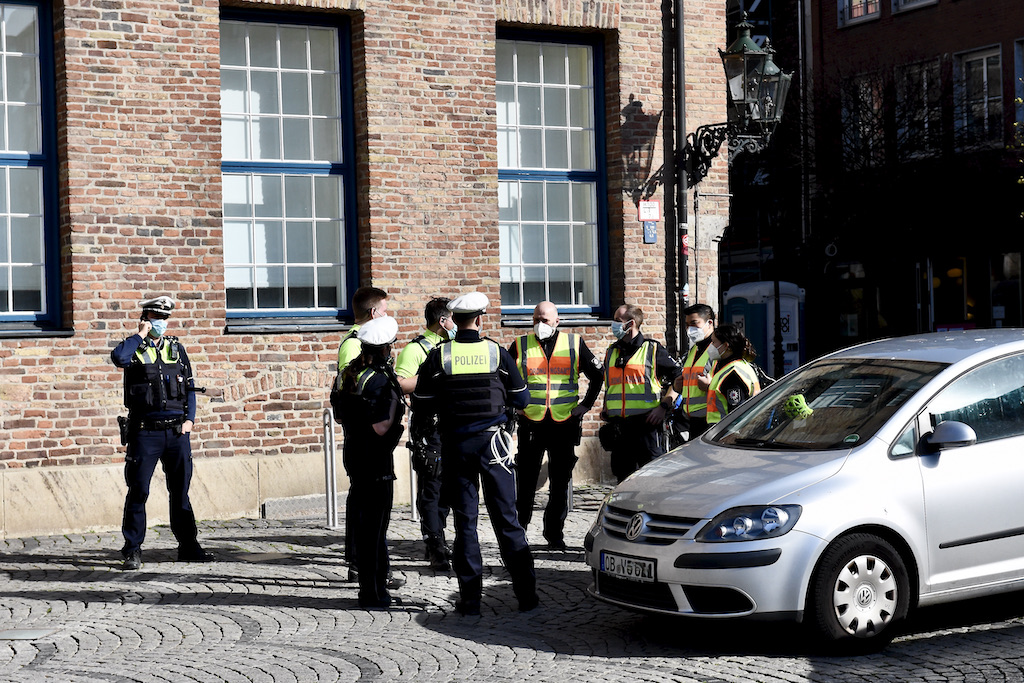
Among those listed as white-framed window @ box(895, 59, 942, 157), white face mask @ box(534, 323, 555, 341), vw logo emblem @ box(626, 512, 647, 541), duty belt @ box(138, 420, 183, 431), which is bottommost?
vw logo emblem @ box(626, 512, 647, 541)

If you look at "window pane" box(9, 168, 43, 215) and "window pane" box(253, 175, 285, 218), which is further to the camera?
"window pane" box(253, 175, 285, 218)

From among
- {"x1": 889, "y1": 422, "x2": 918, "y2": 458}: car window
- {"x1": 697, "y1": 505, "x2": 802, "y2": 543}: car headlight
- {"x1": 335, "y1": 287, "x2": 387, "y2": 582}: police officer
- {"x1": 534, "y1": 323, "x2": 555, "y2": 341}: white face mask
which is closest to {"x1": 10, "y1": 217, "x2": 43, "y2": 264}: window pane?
{"x1": 335, "y1": 287, "x2": 387, "y2": 582}: police officer

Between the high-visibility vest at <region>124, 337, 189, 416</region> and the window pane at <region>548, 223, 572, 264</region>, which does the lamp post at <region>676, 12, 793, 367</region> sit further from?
the high-visibility vest at <region>124, 337, 189, 416</region>

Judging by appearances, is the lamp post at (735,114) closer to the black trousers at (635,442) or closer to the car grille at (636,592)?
the black trousers at (635,442)

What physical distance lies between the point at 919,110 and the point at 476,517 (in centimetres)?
2484

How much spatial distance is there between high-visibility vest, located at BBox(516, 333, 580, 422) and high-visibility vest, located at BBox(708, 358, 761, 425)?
0.98 metres

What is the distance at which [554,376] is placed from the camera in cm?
962

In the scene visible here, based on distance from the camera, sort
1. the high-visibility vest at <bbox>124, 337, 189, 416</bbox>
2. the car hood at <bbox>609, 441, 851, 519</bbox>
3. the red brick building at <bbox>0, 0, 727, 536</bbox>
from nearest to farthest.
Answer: the car hood at <bbox>609, 441, 851, 519</bbox> → the high-visibility vest at <bbox>124, 337, 189, 416</bbox> → the red brick building at <bbox>0, 0, 727, 536</bbox>

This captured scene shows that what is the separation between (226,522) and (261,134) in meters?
3.57

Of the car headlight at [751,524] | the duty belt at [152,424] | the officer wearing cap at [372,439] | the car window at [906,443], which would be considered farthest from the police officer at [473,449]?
the duty belt at [152,424]

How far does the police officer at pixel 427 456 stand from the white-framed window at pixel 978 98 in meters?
23.3

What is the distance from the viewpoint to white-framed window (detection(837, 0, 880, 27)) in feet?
111

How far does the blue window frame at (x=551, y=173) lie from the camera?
1352 centimetres

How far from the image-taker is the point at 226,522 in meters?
11.4
